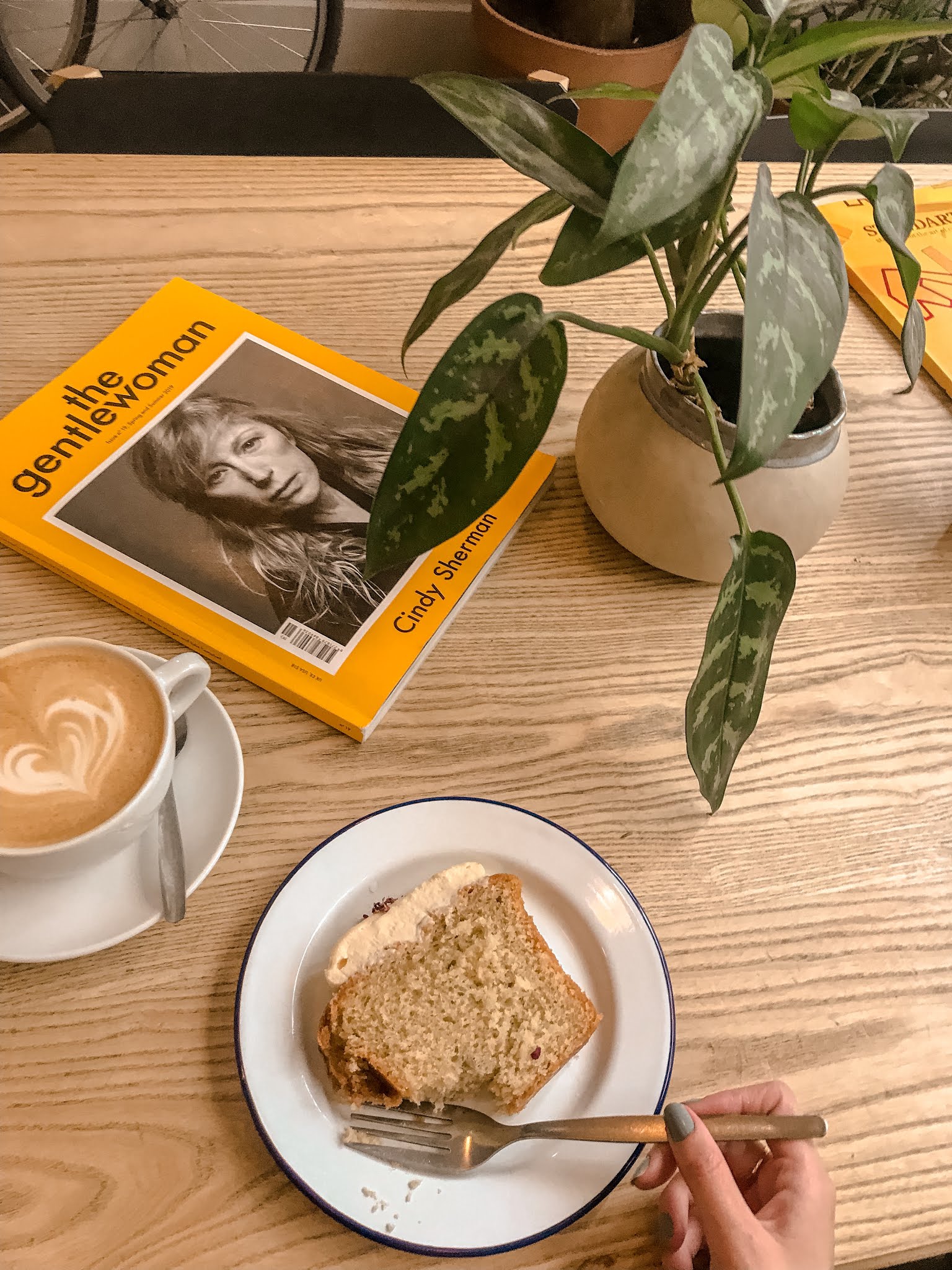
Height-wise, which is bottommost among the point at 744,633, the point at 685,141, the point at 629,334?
the point at 744,633

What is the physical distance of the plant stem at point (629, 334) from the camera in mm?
517

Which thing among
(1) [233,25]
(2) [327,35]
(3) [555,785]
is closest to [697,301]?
(3) [555,785]

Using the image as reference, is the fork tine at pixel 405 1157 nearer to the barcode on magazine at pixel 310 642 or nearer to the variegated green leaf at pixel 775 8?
the barcode on magazine at pixel 310 642

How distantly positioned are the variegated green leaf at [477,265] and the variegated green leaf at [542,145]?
75mm

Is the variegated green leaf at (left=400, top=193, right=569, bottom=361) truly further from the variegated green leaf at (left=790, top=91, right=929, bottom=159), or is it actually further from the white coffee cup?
the white coffee cup

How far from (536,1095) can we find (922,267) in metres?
0.91

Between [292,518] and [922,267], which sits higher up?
[922,267]

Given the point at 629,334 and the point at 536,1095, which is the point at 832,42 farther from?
the point at 536,1095

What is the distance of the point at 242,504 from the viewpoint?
0.73 metres

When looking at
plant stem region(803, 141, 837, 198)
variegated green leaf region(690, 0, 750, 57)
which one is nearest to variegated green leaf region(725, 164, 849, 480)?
plant stem region(803, 141, 837, 198)

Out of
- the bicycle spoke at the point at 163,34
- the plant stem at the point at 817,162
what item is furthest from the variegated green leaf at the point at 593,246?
the bicycle spoke at the point at 163,34

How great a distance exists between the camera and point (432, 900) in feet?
1.88

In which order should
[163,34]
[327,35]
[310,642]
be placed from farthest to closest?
[163,34] → [327,35] → [310,642]

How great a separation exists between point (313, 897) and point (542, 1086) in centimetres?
17
